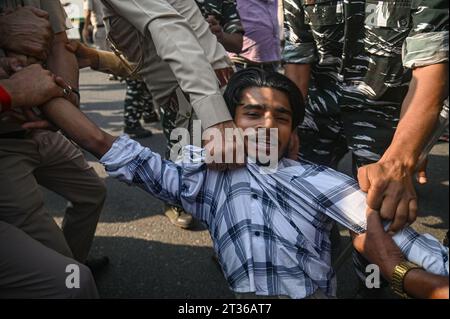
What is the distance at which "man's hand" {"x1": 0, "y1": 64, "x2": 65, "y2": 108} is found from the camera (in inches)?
52.7

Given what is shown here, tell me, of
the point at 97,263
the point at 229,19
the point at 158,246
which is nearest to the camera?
the point at 97,263

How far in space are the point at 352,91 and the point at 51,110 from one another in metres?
1.22

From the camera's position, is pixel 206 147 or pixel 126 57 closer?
pixel 206 147

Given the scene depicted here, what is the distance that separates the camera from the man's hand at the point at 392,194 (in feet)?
3.87

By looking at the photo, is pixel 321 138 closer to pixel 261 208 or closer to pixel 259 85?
pixel 259 85

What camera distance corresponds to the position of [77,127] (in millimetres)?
1398

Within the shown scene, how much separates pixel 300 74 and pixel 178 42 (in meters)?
0.73

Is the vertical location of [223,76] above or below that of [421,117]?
below

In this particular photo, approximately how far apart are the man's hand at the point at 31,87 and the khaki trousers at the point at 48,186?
1.41ft

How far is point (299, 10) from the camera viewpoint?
6.27 ft

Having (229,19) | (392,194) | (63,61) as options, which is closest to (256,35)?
(229,19)

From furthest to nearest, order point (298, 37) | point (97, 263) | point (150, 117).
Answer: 1. point (150, 117)
2. point (97, 263)
3. point (298, 37)
